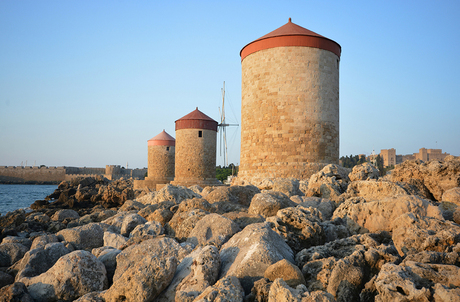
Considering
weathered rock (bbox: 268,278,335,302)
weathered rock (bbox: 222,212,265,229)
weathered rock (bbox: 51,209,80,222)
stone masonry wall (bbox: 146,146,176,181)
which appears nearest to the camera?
weathered rock (bbox: 268,278,335,302)

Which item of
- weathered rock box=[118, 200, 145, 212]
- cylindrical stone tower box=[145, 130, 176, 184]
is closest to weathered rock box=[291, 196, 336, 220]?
weathered rock box=[118, 200, 145, 212]

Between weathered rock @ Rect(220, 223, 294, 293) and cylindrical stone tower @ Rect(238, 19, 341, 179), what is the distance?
6.45 meters

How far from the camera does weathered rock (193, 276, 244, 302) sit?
221 centimetres

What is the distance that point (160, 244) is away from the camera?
3.35m

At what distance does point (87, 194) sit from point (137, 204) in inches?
474

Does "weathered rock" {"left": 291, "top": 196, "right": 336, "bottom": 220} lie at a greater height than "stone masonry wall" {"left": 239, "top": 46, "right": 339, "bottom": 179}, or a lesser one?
lesser

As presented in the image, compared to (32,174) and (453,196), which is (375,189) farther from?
(32,174)

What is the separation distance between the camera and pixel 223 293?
88.7 inches

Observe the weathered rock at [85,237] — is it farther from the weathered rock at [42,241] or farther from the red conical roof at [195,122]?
the red conical roof at [195,122]

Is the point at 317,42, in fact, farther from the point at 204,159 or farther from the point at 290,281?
the point at 204,159

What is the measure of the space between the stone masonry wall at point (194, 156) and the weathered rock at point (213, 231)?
16504 millimetres

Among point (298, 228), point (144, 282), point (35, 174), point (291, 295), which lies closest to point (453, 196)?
point (298, 228)

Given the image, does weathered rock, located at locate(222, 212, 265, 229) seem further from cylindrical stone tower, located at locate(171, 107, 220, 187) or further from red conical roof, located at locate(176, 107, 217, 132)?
red conical roof, located at locate(176, 107, 217, 132)

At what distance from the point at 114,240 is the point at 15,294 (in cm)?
145
